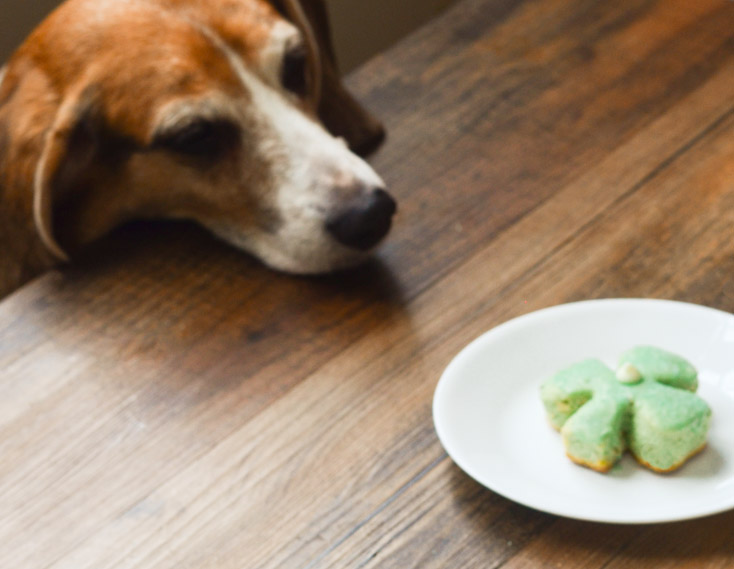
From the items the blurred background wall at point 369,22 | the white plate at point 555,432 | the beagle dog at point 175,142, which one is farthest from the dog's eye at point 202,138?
the blurred background wall at point 369,22

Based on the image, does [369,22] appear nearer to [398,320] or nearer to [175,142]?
[175,142]

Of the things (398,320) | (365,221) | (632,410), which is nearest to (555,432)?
(632,410)

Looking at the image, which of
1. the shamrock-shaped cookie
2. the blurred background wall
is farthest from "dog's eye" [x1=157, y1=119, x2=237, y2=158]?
the blurred background wall

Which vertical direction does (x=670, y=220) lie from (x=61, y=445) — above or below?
below

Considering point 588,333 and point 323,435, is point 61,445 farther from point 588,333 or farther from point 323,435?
point 588,333

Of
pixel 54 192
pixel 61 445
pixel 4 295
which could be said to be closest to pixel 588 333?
Answer: pixel 61 445

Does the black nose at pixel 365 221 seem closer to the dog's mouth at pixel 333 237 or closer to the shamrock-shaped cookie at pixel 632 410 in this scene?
the dog's mouth at pixel 333 237
